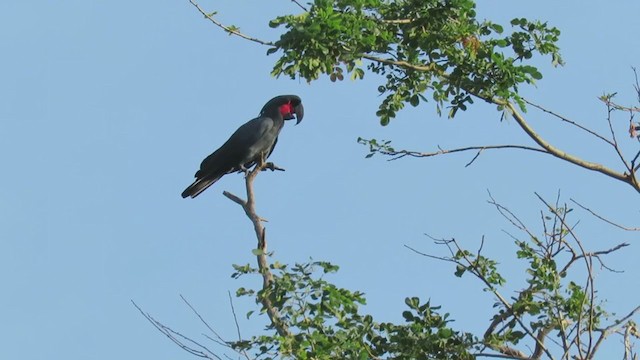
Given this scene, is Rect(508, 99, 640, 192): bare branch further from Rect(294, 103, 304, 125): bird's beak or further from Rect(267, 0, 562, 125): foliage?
Rect(294, 103, 304, 125): bird's beak

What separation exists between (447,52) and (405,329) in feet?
5.16

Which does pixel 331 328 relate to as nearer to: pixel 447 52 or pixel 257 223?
pixel 257 223

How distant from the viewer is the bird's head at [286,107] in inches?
383

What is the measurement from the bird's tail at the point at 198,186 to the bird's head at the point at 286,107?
34.8 inches

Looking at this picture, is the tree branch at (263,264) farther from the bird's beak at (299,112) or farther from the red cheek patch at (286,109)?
the bird's beak at (299,112)

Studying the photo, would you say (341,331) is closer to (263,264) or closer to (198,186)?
(263,264)

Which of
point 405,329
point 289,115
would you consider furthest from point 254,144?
point 405,329

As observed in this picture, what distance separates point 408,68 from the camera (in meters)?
6.66

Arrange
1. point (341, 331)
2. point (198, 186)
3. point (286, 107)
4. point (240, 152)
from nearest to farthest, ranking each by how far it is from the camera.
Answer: point (341, 331) → point (198, 186) → point (240, 152) → point (286, 107)

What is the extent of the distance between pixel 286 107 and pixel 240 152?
90 cm

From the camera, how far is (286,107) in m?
9.84

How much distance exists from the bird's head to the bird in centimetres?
24

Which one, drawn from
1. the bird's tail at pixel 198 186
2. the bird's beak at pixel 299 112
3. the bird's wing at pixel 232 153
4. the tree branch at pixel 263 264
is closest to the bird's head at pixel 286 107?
the bird's beak at pixel 299 112

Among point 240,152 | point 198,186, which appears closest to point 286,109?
point 240,152
